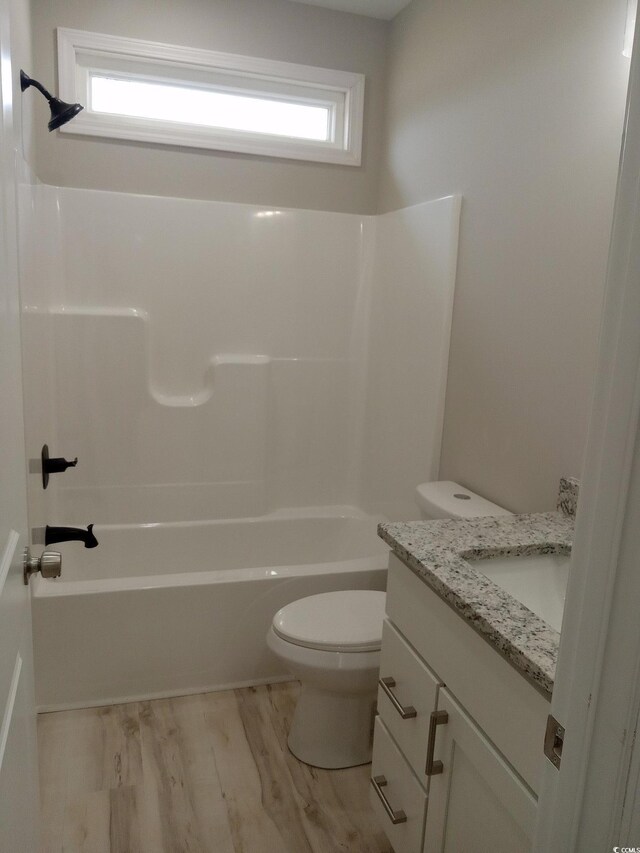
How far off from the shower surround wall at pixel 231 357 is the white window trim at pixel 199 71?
0.87 feet

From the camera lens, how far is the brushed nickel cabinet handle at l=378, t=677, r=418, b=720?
1.45 meters

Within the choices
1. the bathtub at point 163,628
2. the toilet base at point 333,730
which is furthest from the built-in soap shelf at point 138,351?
the toilet base at point 333,730

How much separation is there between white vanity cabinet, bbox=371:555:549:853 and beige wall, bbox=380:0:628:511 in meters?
0.70

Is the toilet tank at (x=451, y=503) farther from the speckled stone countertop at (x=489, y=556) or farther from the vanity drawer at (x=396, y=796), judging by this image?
the vanity drawer at (x=396, y=796)

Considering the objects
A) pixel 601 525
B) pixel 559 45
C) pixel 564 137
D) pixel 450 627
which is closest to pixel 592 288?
pixel 564 137

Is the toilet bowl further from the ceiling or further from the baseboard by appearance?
the ceiling

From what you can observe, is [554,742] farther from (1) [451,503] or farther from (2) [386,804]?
(1) [451,503]

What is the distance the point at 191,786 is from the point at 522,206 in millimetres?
2045

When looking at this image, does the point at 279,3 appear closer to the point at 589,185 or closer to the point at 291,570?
the point at 589,185

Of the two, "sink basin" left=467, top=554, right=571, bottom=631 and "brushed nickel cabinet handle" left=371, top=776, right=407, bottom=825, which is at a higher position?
"sink basin" left=467, top=554, right=571, bottom=631

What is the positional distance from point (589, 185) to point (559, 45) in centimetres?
45

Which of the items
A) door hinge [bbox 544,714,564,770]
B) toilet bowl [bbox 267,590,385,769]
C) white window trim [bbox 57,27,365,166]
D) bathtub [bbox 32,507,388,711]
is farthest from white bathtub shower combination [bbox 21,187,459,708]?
door hinge [bbox 544,714,564,770]

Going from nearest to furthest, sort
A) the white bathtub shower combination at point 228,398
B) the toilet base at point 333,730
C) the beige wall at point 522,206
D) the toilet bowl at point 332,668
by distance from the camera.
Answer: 1. the beige wall at point 522,206
2. the toilet bowl at point 332,668
3. the toilet base at point 333,730
4. the white bathtub shower combination at point 228,398

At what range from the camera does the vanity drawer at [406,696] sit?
140cm
